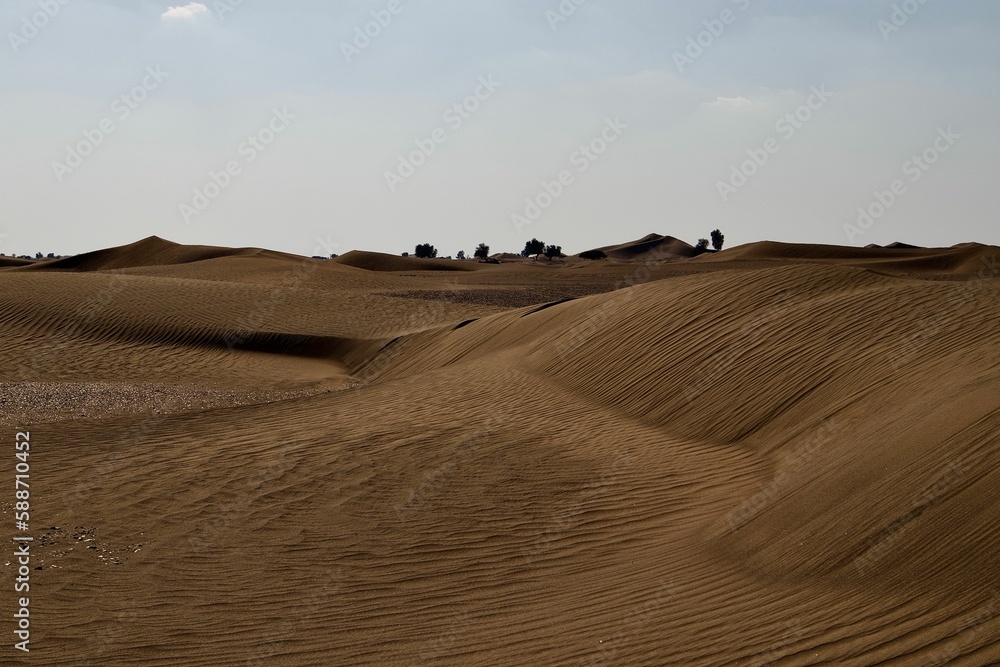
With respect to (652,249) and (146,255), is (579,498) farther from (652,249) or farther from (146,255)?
(652,249)

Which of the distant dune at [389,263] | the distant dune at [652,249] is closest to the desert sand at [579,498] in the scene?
the distant dune at [389,263]

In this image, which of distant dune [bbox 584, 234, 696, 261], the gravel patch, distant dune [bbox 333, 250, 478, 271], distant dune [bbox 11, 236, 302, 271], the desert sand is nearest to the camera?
the desert sand

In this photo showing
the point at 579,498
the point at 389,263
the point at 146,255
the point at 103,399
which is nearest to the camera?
the point at 579,498

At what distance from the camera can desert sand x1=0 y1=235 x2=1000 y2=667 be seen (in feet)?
17.1

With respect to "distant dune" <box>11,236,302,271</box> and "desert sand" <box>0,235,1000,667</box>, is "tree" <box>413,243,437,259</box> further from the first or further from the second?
"desert sand" <box>0,235,1000,667</box>

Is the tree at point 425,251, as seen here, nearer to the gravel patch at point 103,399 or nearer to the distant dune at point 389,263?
the distant dune at point 389,263

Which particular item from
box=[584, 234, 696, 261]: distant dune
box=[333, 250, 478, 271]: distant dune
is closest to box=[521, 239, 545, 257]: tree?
box=[584, 234, 696, 261]: distant dune

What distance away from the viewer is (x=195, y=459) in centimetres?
983

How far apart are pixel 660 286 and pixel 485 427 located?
24.0 feet

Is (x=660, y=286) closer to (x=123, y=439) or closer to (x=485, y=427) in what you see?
(x=485, y=427)

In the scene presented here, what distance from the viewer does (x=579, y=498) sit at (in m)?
8.38

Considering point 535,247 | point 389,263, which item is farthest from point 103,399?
point 535,247

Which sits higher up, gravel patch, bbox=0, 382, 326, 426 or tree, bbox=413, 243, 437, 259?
tree, bbox=413, 243, 437, 259

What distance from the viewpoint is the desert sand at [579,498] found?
17.1 feet
